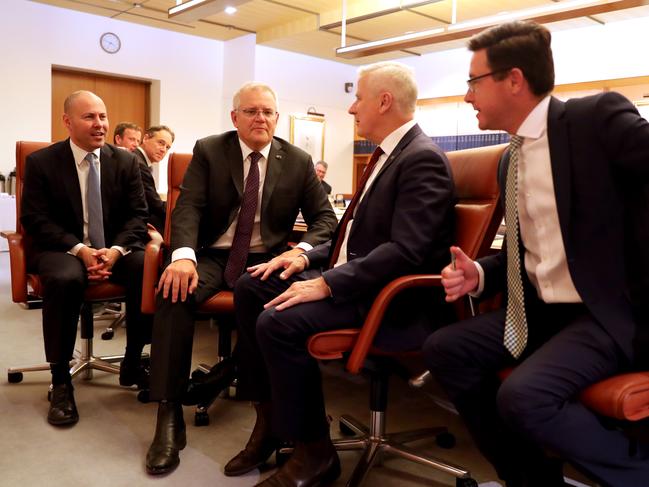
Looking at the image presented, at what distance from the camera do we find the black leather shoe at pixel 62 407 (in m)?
2.43

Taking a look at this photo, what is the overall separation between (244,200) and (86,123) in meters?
0.91

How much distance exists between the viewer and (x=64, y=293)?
2.51 metres

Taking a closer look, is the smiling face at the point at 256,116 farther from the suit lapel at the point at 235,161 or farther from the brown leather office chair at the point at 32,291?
the brown leather office chair at the point at 32,291

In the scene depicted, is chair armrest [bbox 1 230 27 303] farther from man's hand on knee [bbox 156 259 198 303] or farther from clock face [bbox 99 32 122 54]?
clock face [bbox 99 32 122 54]

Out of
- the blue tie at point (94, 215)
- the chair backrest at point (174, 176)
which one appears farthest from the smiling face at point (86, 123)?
the chair backrest at point (174, 176)

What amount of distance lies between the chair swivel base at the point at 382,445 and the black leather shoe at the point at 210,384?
1.72 ft

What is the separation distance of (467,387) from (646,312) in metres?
0.47

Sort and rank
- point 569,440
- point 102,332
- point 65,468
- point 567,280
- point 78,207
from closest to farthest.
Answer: point 569,440, point 567,280, point 65,468, point 78,207, point 102,332

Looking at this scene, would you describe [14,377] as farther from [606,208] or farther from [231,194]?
[606,208]

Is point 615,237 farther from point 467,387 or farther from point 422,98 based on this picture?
point 422,98

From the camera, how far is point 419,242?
1.83 meters

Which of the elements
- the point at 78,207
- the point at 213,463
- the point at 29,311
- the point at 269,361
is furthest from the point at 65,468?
the point at 29,311

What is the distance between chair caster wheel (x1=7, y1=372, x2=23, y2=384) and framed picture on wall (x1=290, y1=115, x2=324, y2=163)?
7.84 metres

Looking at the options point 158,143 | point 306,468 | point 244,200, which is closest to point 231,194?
point 244,200
